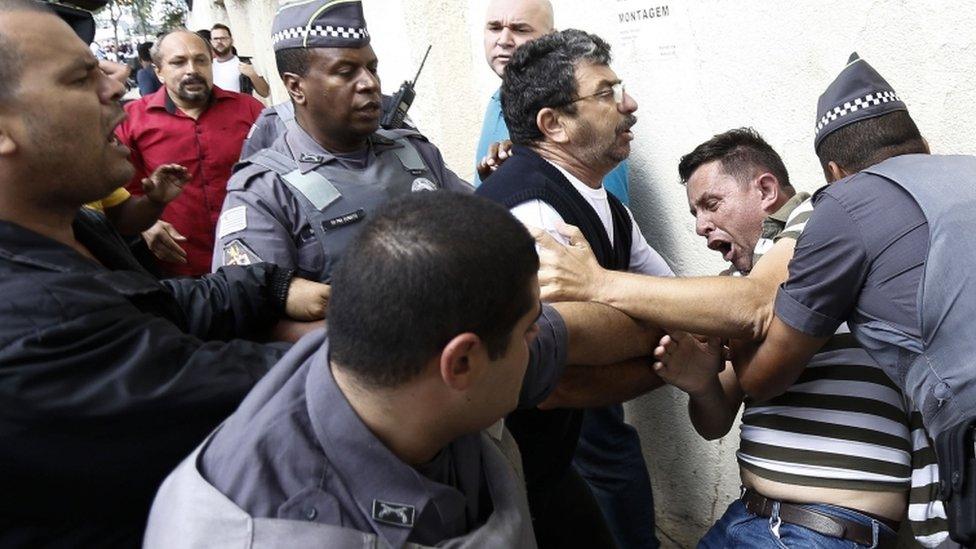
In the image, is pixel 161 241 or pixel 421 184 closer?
pixel 421 184

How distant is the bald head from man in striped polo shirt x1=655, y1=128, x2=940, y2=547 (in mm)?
1815

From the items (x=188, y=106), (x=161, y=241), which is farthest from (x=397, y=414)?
(x=188, y=106)

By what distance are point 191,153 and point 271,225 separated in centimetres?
204

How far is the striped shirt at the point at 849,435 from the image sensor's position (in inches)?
71.4

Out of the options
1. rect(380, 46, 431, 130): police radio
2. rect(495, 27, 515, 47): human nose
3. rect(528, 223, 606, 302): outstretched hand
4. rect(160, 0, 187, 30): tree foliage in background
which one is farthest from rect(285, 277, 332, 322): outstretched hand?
rect(160, 0, 187, 30): tree foliage in background

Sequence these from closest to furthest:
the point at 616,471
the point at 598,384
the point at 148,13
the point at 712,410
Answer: the point at 598,384 → the point at 712,410 → the point at 616,471 → the point at 148,13

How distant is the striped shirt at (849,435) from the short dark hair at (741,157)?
40 centimetres

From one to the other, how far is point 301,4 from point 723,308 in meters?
1.78

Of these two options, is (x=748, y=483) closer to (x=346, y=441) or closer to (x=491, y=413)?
(x=491, y=413)

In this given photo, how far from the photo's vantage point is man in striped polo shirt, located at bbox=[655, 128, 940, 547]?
1817 millimetres

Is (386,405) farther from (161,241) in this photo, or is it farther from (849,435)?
(161,241)

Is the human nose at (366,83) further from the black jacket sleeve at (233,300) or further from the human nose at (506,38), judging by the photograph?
the human nose at (506,38)

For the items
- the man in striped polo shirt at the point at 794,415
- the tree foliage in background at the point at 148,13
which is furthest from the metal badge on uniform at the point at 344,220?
the tree foliage in background at the point at 148,13

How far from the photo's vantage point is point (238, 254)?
2.29 meters
